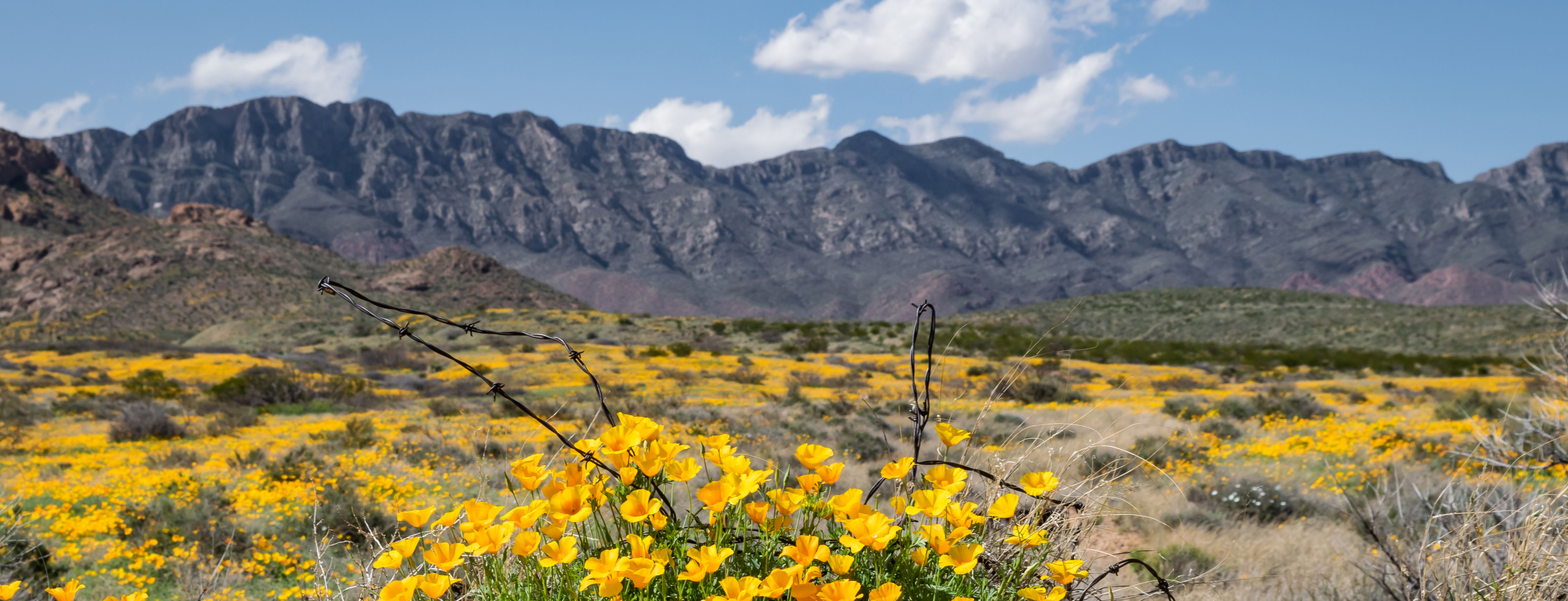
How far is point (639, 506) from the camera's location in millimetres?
1508

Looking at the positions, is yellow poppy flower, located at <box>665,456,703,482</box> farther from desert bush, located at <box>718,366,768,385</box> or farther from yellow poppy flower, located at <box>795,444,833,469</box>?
desert bush, located at <box>718,366,768,385</box>

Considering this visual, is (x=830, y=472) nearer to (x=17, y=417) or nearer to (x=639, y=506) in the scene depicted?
(x=639, y=506)

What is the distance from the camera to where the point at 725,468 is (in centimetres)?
163

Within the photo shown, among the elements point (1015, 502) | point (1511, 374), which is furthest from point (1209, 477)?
point (1511, 374)

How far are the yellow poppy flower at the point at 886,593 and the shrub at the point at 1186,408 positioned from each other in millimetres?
12699

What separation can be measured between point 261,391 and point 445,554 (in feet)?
59.6

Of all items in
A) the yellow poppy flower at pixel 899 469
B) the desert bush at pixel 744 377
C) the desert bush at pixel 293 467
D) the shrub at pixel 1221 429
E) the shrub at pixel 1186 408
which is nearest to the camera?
the yellow poppy flower at pixel 899 469

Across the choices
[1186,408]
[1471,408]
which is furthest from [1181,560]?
[1471,408]

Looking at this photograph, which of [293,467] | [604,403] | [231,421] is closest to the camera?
[604,403]

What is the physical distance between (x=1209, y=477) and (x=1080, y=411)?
5183 millimetres

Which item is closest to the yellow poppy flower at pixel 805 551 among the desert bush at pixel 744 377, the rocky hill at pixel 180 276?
the desert bush at pixel 744 377

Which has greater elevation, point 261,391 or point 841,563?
→ point 841,563

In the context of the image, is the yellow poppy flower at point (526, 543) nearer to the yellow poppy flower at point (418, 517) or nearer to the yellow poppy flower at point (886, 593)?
the yellow poppy flower at point (418, 517)

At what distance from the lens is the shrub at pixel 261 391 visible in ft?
52.1
